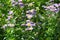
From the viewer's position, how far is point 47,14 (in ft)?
11.4

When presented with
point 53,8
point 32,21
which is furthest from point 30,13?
point 53,8

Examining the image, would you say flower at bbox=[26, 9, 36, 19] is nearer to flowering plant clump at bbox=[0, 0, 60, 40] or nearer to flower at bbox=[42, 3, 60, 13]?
flowering plant clump at bbox=[0, 0, 60, 40]

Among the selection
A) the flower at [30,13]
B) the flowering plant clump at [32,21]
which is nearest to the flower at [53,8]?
the flowering plant clump at [32,21]

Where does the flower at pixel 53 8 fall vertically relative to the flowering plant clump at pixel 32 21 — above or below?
above

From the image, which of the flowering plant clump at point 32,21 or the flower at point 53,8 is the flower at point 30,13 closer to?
the flowering plant clump at point 32,21

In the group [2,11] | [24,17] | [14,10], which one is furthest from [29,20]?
[2,11]

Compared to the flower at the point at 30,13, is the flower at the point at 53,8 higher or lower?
higher

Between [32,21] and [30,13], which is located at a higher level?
[30,13]

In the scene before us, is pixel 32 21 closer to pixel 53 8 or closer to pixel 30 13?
pixel 30 13

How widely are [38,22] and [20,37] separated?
37 cm

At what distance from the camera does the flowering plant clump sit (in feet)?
11.1

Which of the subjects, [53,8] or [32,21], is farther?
[32,21]

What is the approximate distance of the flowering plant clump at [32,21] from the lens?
11.1ft

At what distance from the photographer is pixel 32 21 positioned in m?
3.48
